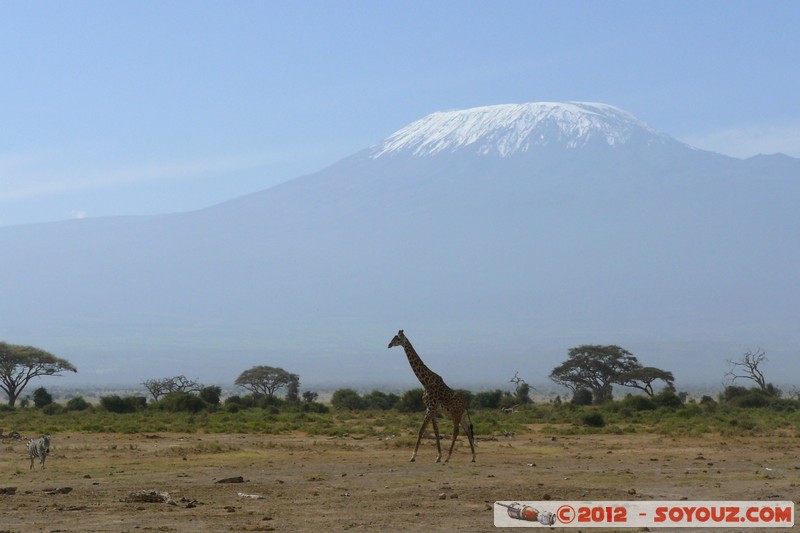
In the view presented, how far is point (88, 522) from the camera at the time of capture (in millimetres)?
15766

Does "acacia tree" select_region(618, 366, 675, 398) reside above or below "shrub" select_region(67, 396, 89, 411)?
above

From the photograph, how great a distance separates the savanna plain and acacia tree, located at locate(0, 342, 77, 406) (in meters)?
31.6

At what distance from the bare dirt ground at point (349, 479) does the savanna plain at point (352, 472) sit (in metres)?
0.03

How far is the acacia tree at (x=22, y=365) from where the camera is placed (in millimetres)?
70500

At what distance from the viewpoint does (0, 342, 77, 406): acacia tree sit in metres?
70.5

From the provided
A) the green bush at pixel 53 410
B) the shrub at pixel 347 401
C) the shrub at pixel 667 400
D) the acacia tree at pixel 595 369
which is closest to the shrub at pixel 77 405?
the green bush at pixel 53 410

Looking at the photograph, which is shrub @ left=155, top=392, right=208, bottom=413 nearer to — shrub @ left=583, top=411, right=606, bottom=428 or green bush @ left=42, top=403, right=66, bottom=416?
green bush @ left=42, top=403, right=66, bottom=416

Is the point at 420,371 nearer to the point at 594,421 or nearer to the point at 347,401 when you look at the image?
the point at 594,421

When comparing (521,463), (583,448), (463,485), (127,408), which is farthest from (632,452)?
(127,408)

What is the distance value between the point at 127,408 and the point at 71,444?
2145cm

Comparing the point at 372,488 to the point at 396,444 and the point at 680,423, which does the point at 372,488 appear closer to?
the point at 396,444

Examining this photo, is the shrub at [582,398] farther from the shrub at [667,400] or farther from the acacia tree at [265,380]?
the acacia tree at [265,380]

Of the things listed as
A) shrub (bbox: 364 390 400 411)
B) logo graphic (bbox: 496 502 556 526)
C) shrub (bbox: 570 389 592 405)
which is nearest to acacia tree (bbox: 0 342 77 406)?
shrub (bbox: 364 390 400 411)

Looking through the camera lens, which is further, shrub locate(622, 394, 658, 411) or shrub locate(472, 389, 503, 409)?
shrub locate(472, 389, 503, 409)
